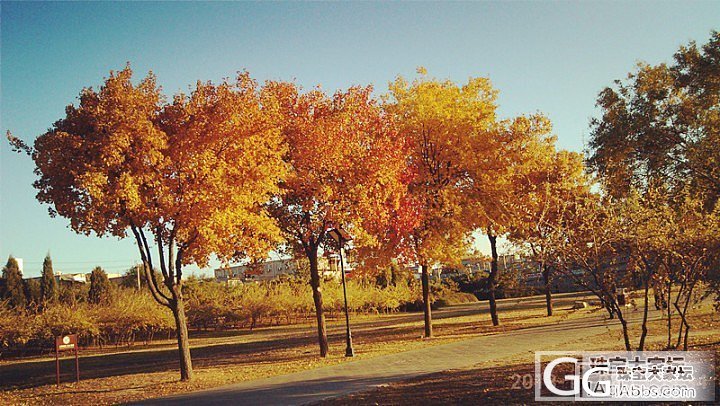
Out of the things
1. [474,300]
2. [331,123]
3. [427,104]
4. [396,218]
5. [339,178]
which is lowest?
[474,300]

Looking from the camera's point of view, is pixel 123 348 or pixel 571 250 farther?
pixel 123 348

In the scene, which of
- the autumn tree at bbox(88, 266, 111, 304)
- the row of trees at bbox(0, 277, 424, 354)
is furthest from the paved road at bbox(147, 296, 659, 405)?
the autumn tree at bbox(88, 266, 111, 304)

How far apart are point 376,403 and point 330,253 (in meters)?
13.8

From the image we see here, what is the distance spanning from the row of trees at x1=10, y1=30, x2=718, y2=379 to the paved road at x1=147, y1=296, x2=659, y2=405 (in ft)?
10.2

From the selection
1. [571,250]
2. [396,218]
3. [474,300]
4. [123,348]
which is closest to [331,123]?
[396,218]

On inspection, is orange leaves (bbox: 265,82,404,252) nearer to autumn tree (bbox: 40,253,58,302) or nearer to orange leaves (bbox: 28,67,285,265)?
orange leaves (bbox: 28,67,285,265)

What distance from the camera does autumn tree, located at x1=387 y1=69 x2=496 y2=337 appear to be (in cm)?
2311

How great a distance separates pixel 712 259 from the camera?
11.1 m

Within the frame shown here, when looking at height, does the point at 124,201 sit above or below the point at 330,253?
above

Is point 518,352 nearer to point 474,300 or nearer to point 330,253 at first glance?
point 330,253

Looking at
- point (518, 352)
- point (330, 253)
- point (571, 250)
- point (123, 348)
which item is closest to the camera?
point (571, 250)

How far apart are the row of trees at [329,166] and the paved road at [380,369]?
3.11 meters

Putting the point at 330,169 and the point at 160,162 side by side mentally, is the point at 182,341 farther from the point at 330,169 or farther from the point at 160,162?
the point at 330,169

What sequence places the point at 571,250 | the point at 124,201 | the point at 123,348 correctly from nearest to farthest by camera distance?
the point at 571,250 < the point at 124,201 < the point at 123,348
